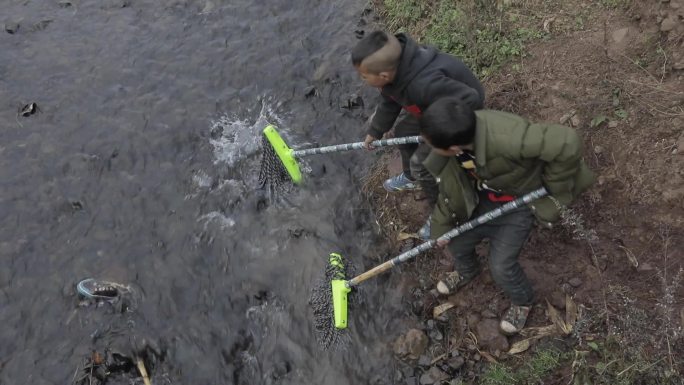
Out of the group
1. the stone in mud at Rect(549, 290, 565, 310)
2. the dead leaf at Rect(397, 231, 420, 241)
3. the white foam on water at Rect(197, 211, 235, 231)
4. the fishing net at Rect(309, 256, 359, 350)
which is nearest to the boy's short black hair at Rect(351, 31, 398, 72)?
the dead leaf at Rect(397, 231, 420, 241)

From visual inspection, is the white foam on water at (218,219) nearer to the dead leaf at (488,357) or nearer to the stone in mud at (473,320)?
the stone in mud at (473,320)

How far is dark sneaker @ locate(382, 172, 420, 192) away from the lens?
6.13 m

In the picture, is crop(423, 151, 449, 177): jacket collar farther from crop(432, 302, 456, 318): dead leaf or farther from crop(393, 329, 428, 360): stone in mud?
crop(393, 329, 428, 360): stone in mud

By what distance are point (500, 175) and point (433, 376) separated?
212cm

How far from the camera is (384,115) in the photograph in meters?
5.42

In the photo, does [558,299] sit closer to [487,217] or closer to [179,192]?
[487,217]

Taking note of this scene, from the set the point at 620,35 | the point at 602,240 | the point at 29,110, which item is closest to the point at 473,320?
the point at 602,240

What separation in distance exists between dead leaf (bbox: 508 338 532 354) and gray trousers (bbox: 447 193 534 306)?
0.35 m

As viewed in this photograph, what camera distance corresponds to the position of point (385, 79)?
4660mm

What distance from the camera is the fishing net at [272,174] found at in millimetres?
6543

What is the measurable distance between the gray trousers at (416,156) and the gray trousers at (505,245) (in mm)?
921

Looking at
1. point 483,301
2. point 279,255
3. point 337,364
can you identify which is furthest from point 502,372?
point 279,255

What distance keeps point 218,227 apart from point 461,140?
12.0 ft

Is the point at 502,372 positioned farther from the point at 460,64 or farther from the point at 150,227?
the point at 150,227
